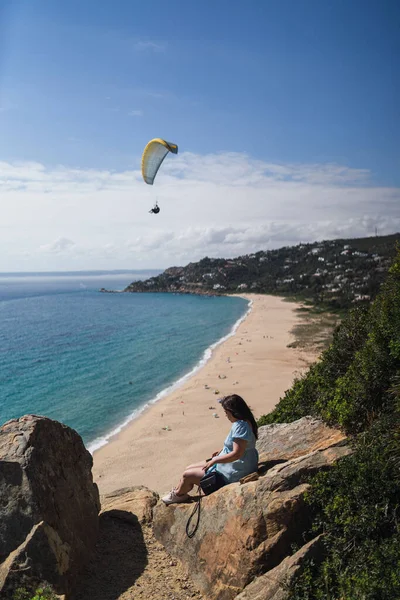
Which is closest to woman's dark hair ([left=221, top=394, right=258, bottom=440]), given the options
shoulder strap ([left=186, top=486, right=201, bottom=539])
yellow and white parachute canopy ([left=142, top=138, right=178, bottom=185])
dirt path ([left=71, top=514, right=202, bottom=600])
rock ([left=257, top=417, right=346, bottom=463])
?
rock ([left=257, top=417, right=346, bottom=463])

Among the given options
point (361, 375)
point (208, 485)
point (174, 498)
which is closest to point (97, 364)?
point (174, 498)

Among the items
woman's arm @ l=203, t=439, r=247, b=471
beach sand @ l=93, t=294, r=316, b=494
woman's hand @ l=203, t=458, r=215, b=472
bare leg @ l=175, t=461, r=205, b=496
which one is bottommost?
beach sand @ l=93, t=294, r=316, b=494

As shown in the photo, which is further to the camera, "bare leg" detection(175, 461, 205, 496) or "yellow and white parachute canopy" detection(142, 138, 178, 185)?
"yellow and white parachute canopy" detection(142, 138, 178, 185)

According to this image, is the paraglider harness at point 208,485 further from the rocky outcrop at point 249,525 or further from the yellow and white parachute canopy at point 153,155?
the yellow and white parachute canopy at point 153,155

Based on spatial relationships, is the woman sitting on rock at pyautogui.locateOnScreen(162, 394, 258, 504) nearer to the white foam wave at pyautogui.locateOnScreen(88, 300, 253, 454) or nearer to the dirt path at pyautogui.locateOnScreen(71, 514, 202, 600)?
the dirt path at pyautogui.locateOnScreen(71, 514, 202, 600)

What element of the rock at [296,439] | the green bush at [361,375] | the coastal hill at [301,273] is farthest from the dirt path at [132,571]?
the coastal hill at [301,273]

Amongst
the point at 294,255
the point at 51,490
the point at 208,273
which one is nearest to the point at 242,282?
the point at 208,273

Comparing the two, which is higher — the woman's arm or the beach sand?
the woman's arm
